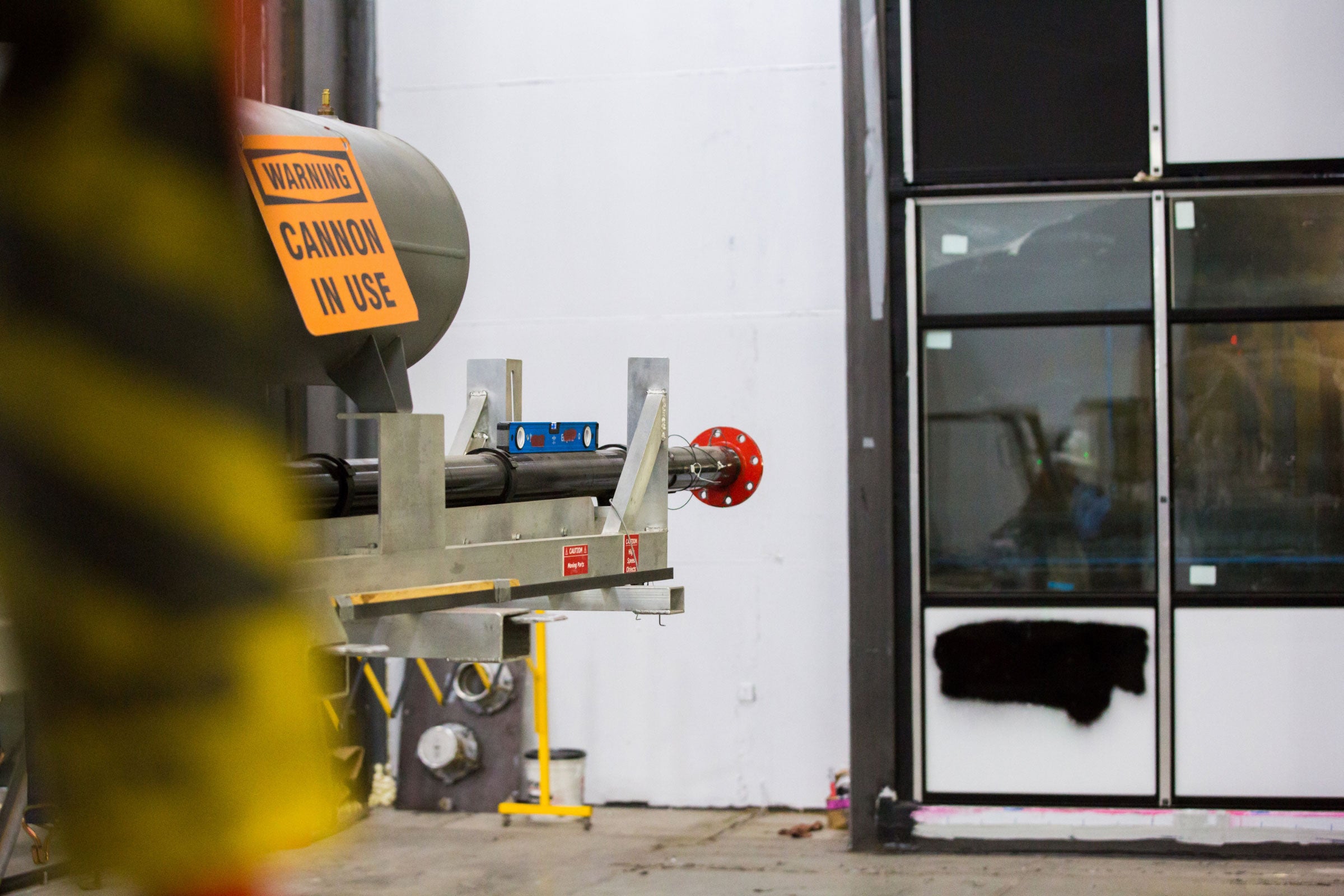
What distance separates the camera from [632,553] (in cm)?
339

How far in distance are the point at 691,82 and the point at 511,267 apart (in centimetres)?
139

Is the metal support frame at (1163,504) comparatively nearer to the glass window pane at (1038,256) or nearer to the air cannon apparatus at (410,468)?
the glass window pane at (1038,256)

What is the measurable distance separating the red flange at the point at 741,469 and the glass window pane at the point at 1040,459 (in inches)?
96.1

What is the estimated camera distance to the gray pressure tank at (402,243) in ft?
7.91

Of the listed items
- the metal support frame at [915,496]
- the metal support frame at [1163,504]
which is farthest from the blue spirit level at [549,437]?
the metal support frame at [1163,504]

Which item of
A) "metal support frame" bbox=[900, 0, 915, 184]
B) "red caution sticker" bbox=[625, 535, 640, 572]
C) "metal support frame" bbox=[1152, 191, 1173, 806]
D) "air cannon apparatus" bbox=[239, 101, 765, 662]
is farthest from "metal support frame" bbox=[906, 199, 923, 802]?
"red caution sticker" bbox=[625, 535, 640, 572]

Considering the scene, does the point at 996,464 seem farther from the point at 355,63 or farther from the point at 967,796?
the point at 355,63

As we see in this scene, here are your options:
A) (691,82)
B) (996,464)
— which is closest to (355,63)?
(691,82)

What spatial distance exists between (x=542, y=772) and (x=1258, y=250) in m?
4.26

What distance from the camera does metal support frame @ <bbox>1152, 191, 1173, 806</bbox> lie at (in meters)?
6.12

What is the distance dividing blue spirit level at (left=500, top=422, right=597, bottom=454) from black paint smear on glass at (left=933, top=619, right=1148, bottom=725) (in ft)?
10.7

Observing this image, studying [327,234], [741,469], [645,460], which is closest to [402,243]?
[327,234]

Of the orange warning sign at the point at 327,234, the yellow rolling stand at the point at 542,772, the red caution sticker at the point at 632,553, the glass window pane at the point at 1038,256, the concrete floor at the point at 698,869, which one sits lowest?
the concrete floor at the point at 698,869

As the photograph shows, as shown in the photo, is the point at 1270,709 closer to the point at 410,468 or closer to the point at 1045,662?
the point at 1045,662
